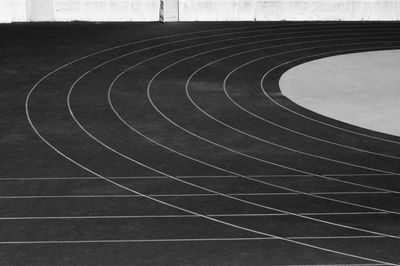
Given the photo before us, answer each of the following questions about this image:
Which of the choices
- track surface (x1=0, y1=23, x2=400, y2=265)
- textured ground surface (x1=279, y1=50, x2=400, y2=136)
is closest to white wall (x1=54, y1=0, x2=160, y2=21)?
track surface (x1=0, y1=23, x2=400, y2=265)

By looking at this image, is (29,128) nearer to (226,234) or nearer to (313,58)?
(226,234)

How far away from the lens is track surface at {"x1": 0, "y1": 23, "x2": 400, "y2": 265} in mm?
13344

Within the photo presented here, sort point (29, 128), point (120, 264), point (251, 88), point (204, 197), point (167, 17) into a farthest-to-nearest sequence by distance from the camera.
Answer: point (167, 17) < point (251, 88) < point (29, 128) < point (204, 197) < point (120, 264)

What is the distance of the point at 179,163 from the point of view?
17938mm

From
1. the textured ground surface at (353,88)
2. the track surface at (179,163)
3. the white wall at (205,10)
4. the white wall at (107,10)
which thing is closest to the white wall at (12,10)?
the white wall at (205,10)

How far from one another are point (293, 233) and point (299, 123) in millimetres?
7591

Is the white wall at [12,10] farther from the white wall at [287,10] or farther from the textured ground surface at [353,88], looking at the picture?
the textured ground surface at [353,88]

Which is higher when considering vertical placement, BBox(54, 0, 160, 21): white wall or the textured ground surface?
BBox(54, 0, 160, 21): white wall

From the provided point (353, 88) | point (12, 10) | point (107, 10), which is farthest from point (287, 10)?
point (12, 10)

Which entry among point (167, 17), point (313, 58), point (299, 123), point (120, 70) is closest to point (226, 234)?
point (299, 123)

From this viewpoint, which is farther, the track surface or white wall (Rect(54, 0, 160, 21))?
white wall (Rect(54, 0, 160, 21))

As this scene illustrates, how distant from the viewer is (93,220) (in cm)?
1447

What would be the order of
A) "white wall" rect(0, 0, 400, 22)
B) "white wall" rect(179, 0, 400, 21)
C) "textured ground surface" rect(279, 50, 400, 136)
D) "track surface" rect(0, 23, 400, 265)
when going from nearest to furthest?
"track surface" rect(0, 23, 400, 265) → "textured ground surface" rect(279, 50, 400, 136) → "white wall" rect(0, 0, 400, 22) → "white wall" rect(179, 0, 400, 21)

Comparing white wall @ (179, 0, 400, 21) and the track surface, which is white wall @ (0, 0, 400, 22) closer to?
white wall @ (179, 0, 400, 21)
